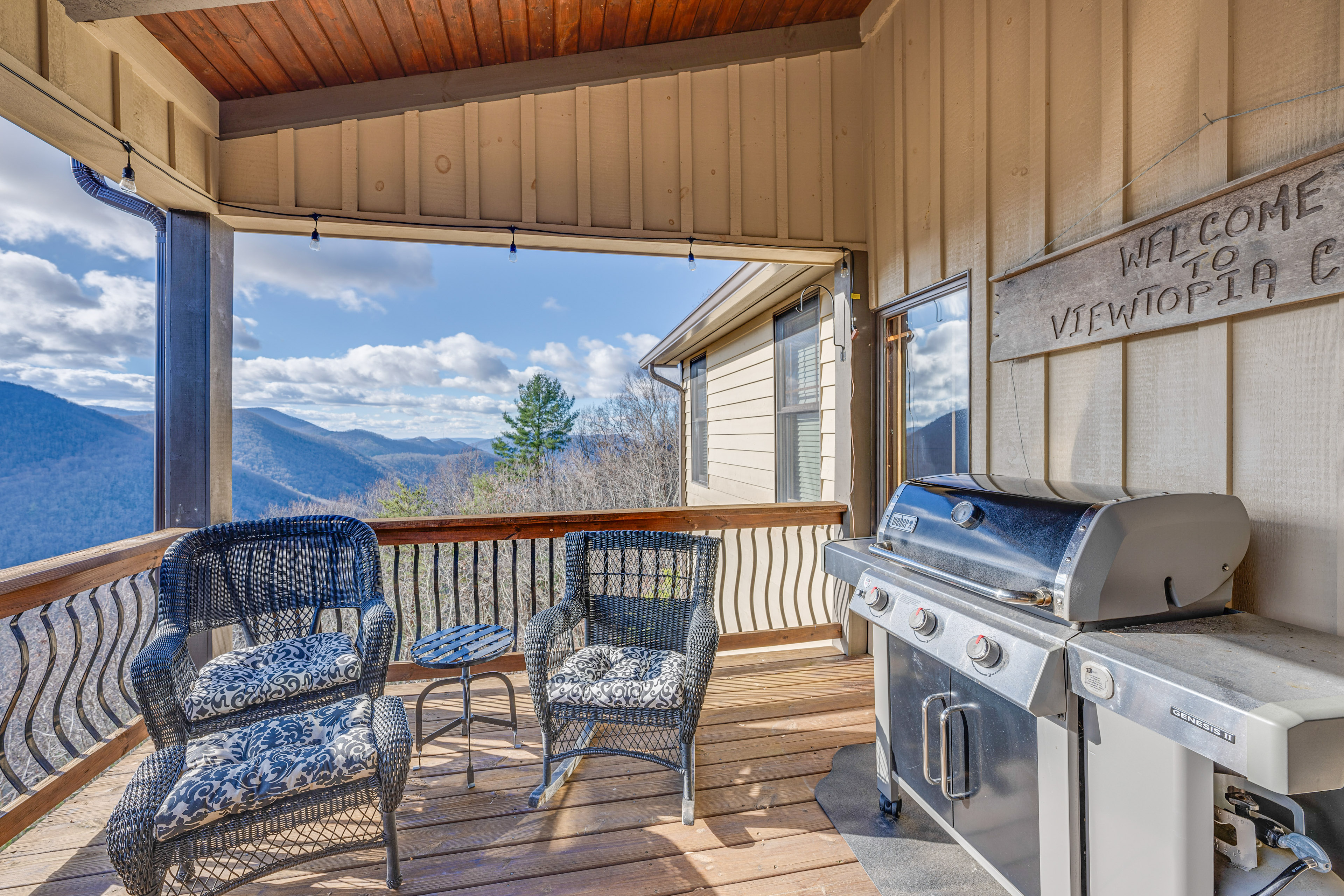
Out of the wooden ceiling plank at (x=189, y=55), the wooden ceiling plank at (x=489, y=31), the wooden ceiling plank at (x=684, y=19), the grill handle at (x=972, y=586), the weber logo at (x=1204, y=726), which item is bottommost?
the weber logo at (x=1204, y=726)

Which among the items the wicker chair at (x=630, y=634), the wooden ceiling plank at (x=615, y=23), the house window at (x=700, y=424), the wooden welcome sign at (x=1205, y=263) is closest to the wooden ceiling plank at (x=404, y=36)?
the wooden ceiling plank at (x=615, y=23)

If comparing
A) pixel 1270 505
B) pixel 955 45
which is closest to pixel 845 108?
pixel 955 45

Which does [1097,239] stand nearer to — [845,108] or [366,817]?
[845,108]

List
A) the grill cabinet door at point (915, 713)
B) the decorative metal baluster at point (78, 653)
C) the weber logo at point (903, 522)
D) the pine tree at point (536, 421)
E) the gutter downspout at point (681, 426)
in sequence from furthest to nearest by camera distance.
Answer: the pine tree at point (536, 421)
the gutter downspout at point (681, 426)
the decorative metal baluster at point (78, 653)
the weber logo at point (903, 522)
the grill cabinet door at point (915, 713)

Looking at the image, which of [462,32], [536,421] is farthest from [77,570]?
[536,421]

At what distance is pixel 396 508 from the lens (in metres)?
11.6

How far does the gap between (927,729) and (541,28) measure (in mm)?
3575

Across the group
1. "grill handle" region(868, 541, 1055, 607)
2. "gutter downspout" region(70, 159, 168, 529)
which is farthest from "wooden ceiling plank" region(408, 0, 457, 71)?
"grill handle" region(868, 541, 1055, 607)

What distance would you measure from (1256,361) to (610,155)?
9.87ft

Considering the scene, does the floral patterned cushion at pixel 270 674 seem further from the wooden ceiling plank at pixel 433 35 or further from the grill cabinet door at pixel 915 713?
the wooden ceiling plank at pixel 433 35

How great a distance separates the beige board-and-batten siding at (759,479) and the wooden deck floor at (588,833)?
3.07 ft

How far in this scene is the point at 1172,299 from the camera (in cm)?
172

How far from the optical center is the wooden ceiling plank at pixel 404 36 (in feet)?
8.48

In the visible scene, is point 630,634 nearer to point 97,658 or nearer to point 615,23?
point 97,658
